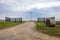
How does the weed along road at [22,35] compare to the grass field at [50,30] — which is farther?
the grass field at [50,30]

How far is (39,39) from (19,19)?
64.9 meters

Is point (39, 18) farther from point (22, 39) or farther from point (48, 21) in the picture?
point (22, 39)

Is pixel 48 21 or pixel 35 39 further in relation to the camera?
pixel 48 21

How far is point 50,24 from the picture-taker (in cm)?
3688

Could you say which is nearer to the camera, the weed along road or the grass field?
the weed along road

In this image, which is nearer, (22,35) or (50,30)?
(22,35)

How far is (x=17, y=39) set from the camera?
16.5 metres

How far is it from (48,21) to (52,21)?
3.85 ft

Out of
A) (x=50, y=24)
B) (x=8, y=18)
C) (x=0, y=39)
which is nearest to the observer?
(x=0, y=39)

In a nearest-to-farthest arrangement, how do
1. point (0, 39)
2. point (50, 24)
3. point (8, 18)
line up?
point (0, 39) < point (50, 24) < point (8, 18)

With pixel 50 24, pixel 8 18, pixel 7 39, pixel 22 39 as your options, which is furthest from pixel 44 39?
pixel 8 18

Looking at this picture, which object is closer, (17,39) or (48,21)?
(17,39)

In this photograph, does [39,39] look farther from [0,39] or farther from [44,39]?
[0,39]

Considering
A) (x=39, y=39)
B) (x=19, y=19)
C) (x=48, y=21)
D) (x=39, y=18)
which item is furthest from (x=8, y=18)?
(x=39, y=39)
